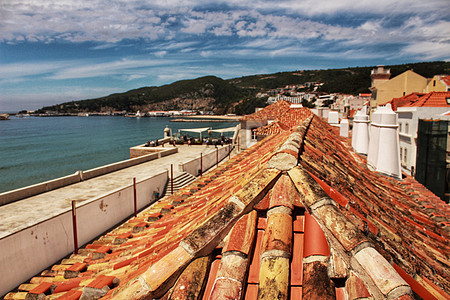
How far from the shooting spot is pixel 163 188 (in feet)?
59.1

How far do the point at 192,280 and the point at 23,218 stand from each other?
13.6 m

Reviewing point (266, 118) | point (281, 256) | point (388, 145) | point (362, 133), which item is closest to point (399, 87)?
point (266, 118)

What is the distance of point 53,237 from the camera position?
9.88 metres

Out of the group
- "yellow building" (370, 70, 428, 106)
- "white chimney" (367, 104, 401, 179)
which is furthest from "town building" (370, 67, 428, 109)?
"white chimney" (367, 104, 401, 179)

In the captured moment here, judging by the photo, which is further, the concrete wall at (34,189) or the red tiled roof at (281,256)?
the concrete wall at (34,189)

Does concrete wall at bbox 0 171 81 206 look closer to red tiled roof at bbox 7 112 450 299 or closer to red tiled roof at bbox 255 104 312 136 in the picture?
red tiled roof at bbox 255 104 312 136

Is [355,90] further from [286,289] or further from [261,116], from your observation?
[286,289]

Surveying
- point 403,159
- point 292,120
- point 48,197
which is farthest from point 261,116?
point 48,197

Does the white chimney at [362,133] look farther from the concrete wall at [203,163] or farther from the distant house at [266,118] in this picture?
the concrete wall at [203,163]

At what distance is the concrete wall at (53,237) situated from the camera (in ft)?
27.7

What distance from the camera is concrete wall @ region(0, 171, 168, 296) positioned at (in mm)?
8445

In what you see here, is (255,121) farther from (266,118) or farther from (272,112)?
(272,112)

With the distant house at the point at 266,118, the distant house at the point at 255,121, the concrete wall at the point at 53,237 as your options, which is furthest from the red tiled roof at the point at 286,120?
the concrete wall at the point at 53,237

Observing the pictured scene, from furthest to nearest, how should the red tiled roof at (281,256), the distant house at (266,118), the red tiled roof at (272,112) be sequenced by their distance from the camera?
the red tiled roof at (272,112) < the distant house at (266,118) < the red tiled roof at (281,256)
